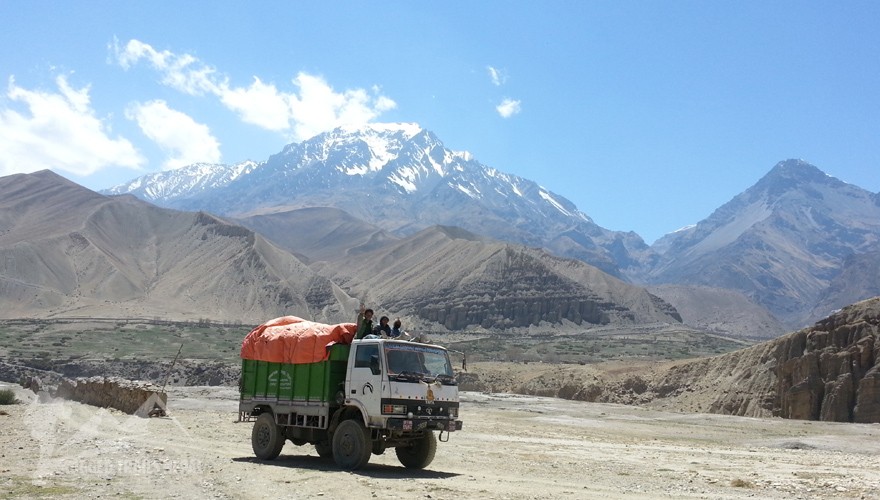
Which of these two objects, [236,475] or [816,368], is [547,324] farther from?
[236,475]

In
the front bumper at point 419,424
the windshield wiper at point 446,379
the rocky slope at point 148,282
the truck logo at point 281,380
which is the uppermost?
the rocky slope at point 148,282

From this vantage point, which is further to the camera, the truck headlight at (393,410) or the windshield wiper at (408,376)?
the windshield wiper at (408,376)

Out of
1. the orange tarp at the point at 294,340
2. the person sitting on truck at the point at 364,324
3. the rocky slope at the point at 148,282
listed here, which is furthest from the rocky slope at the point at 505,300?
the person sitting on truck at the point at 364,324

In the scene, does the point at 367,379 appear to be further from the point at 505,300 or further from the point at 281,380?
the point at 505,300

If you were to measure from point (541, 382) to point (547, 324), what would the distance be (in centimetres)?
10419

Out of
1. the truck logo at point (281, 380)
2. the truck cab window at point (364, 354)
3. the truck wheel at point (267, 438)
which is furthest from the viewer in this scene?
the truck wheel at point (267, 438)

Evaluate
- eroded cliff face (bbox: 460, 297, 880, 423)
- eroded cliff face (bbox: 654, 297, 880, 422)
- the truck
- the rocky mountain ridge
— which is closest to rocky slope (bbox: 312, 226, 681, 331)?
the rocky mountain ridge

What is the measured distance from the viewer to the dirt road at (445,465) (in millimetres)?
14414

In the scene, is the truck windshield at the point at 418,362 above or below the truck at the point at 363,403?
above

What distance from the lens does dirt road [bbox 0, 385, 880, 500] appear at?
14414mm

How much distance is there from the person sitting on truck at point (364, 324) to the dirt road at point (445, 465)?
9.47 feet

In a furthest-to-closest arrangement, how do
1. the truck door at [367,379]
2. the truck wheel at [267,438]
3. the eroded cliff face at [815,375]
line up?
the eroded cliff face at [815,375], the truck wheel at [267,438], the truck door at [367,379]

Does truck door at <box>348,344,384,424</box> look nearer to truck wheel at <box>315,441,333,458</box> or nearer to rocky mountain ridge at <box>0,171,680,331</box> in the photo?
truck wheel at <box>315,441,333,458</box>

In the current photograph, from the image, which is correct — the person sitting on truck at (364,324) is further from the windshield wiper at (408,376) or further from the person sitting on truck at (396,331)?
the windshield wiper at (408,376)
